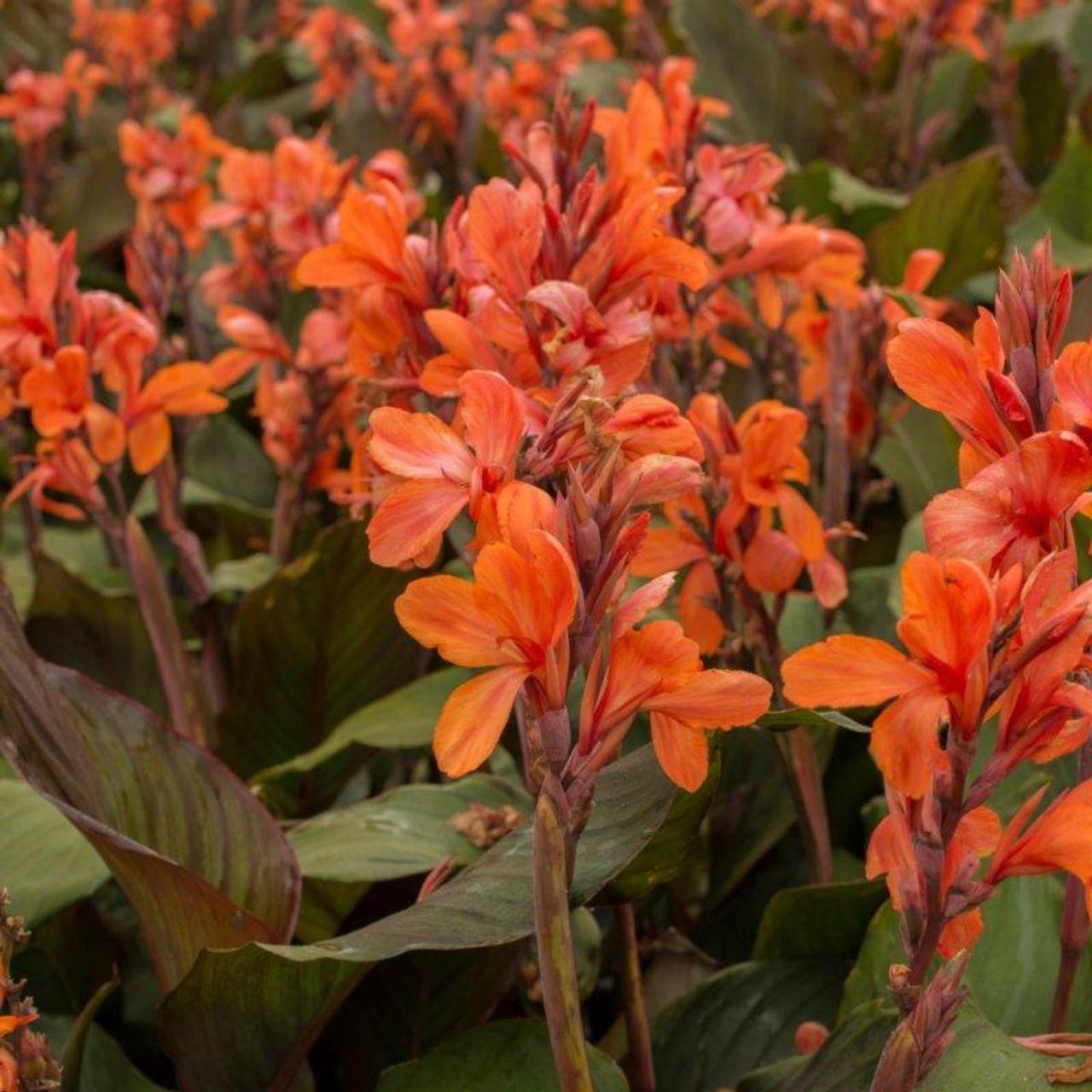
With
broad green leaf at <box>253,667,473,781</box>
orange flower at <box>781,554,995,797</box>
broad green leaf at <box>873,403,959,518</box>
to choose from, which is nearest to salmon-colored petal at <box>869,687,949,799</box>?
orange flower at <box>781,554,995,797</box>

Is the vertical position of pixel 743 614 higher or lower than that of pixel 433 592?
lower

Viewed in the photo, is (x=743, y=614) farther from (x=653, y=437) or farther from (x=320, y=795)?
(x=320, y=795)

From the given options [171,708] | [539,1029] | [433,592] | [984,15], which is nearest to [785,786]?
[539,1029]

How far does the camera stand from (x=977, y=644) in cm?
62

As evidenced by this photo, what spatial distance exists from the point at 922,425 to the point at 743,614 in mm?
619

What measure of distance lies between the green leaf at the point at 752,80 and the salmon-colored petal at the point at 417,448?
1.80 m

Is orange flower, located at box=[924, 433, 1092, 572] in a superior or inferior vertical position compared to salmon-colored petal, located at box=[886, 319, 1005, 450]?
inferior

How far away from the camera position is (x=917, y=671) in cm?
64

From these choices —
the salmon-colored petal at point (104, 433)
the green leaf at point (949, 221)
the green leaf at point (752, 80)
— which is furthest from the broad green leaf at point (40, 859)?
the green leaf at point (752, 80)

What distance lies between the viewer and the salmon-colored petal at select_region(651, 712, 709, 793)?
0.71 m

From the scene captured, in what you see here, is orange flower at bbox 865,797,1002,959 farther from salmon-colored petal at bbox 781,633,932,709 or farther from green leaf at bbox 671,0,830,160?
green leaf at bbox 671,0,830,160

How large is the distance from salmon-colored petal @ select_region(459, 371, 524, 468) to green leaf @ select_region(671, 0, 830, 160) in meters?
1.81

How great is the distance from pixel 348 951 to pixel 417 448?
0.24 m

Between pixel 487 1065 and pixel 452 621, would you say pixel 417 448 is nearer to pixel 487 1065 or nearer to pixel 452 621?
pixel 452 621
